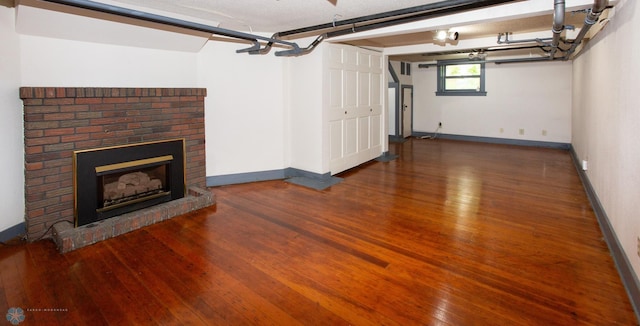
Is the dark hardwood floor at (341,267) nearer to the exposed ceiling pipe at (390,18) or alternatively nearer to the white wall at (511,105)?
the exposed ceiling pipe at (390,18)

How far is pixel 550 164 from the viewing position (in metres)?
6.25

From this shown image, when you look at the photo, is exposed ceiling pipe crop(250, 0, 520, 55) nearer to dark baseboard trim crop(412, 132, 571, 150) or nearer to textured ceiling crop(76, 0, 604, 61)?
textured ceiling crop(76, 0, 604, 61)

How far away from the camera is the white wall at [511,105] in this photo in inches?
307

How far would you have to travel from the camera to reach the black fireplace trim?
3.25 metres

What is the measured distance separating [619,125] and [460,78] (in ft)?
22.2

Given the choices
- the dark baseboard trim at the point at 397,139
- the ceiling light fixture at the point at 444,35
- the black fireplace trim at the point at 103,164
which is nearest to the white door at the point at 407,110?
the dark baseboard trim at the point at 397,139

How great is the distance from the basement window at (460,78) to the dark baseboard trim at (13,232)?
8670mm

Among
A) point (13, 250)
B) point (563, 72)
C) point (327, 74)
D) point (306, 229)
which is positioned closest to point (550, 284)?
point (306, 229)

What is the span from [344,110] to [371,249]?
3065mm

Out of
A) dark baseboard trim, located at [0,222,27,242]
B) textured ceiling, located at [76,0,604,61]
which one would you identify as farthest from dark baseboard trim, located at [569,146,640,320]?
dark baseboard trim, located at [0,222,27,242]

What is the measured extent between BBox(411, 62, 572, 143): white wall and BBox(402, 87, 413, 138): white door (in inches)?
13.1

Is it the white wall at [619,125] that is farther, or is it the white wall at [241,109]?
the white wall at [241,109]

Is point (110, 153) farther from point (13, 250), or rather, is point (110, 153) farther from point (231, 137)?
point (231, 137)

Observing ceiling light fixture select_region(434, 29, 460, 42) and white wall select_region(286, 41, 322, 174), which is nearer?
ceiling light fixture select_region(434, 29, 460, 42)
